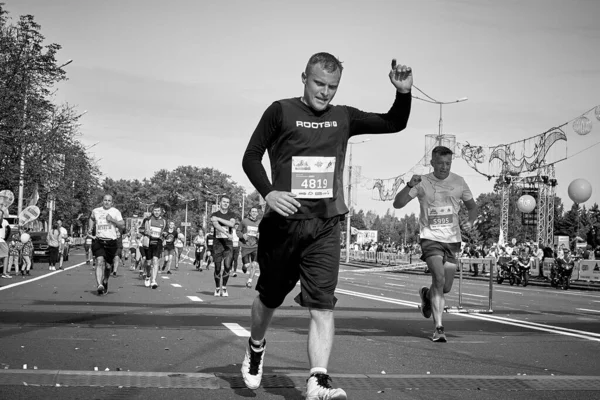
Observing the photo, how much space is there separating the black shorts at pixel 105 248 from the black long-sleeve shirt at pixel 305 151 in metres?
10.4

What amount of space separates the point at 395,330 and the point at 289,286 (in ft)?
15.6

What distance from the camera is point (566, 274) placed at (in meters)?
27.1

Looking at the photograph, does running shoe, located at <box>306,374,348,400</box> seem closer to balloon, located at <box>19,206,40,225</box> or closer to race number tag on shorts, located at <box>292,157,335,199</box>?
race number tag on shorts, located at <box>292,157,335,199</box>

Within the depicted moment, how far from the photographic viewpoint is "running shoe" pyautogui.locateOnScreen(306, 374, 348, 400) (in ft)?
13.6

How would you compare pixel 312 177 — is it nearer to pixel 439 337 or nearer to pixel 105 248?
pixel 439 337

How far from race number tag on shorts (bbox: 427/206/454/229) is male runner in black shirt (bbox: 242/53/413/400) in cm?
409

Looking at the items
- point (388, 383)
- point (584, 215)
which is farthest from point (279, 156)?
point (584, 215)

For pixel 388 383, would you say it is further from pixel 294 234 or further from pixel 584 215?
pixel 584 215

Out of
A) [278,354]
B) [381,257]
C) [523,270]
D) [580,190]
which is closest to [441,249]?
[278,354]

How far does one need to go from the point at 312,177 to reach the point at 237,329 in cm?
442

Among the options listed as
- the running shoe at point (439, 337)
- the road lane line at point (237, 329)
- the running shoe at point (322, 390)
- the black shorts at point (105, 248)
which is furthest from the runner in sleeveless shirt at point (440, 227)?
the black shorts at point (105, 248)

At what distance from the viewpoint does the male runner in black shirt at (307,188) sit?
4.64 meters

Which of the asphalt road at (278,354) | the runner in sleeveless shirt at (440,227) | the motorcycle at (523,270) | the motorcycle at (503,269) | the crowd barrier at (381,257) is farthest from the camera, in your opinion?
the crowd barrier at (381,257)

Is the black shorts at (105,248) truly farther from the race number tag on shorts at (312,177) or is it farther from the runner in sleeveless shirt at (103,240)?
the race number tag on shorts at (312,177)
